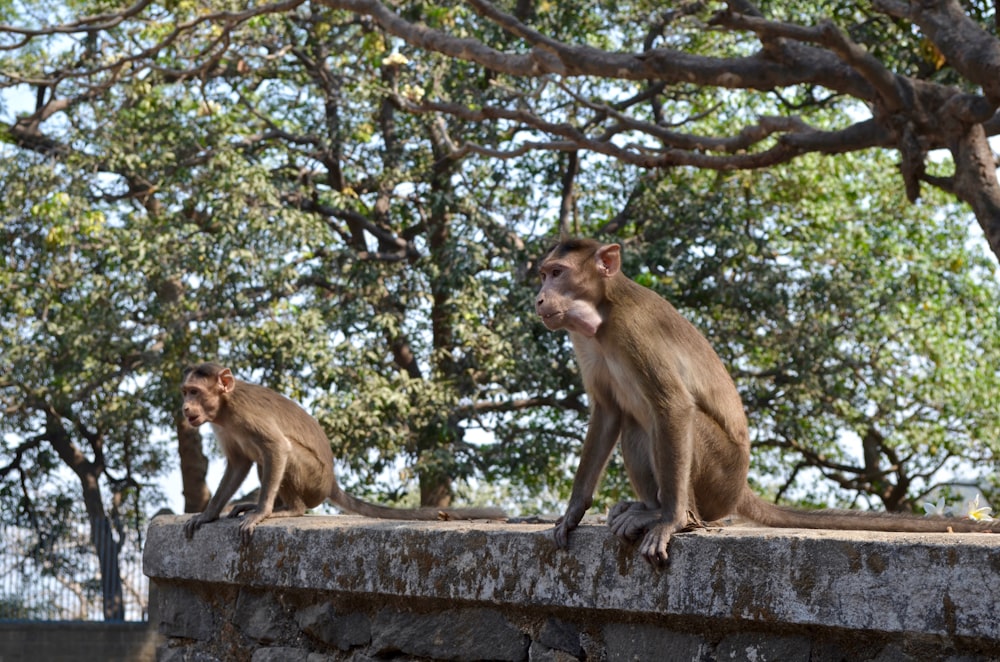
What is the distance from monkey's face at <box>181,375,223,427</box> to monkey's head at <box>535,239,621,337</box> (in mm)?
3201

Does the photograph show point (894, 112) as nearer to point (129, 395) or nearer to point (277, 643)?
point (277, 643)

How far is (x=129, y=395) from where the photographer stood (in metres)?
14.2

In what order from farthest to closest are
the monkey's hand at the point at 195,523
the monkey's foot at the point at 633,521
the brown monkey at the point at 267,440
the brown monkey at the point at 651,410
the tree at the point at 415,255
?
1. the tree at the point at 415,255
2. the brown monkey at the point at 267,440
3. the monkey's hand at the point at 195,523
4. the brown monkey at the point at 651,410
5. the monkey's foot at the point at 633,521

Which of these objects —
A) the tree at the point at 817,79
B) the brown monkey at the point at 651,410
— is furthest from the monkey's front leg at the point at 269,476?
the tree at the point at 817,79

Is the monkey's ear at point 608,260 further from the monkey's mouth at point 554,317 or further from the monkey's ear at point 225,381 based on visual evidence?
the monkey's ear at point 225,381

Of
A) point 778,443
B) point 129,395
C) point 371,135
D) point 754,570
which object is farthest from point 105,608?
point 754,570

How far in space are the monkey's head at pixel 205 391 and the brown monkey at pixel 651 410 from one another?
3.19m

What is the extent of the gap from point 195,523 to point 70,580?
9684 mm

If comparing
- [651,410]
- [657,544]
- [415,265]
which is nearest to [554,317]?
[651,410]

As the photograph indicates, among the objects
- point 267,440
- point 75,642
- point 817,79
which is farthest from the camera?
point 75,642

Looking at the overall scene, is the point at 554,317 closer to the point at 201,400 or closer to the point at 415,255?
the point at 201,400

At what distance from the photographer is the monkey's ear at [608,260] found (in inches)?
155

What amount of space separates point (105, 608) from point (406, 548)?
11.3 m

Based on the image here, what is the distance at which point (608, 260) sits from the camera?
→ 395 centimetres
